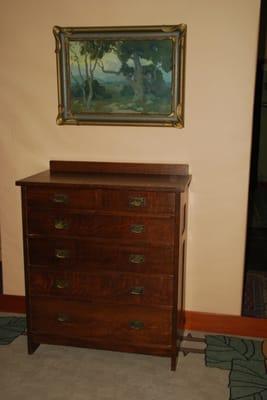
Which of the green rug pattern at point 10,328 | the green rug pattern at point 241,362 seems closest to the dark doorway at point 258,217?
the green rug pattern at point 241,362

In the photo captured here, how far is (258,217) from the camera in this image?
5.88 meters

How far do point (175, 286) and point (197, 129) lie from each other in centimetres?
109

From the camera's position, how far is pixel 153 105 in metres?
3.00

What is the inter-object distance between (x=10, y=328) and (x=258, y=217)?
3796 millimetres

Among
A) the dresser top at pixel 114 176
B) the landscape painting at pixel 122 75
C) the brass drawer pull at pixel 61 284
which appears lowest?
the brass drawer pull at pixel 61 284

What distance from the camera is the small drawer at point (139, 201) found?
102 inches

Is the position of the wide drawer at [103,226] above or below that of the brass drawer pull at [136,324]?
above

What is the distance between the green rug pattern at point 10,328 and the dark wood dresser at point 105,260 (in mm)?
284

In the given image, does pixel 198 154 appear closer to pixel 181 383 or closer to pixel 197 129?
pixel 197 129

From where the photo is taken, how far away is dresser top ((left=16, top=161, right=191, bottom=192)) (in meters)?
2.62

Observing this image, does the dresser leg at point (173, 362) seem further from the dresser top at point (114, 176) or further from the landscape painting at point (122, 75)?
the landscape painting at point (122, 75)

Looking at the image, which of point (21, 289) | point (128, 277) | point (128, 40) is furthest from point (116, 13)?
point (21, 289)

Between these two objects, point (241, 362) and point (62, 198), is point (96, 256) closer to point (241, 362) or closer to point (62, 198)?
point (62, 198)

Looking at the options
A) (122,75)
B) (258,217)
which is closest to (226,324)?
(122,75)
